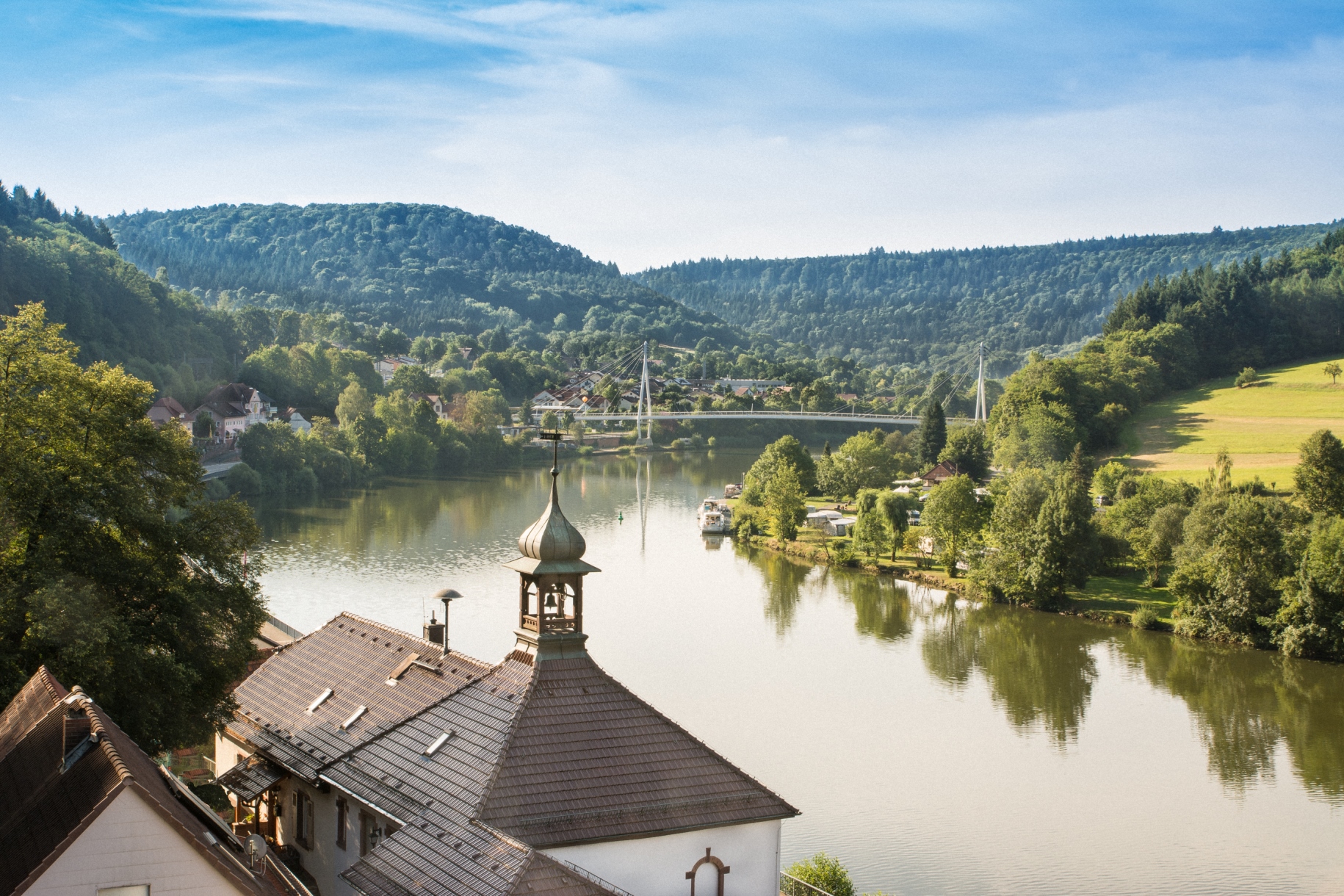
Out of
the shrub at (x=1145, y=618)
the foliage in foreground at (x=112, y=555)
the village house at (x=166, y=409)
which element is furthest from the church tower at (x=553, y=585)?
the village house at (x=166, y=409)

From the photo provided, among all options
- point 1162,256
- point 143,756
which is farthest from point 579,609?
point 1162,256

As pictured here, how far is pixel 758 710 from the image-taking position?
17688mm

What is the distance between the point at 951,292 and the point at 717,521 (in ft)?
382

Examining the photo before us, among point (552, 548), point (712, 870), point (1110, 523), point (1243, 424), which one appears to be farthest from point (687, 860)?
point (1243, 424)

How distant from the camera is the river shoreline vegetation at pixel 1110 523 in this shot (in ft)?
72.1

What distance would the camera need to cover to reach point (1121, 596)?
82.4 feet

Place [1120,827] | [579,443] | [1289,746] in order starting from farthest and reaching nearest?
[579,443] → [1289,746] → [1120,827]

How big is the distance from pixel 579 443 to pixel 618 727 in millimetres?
53178

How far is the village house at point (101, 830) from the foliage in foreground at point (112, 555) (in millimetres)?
2357

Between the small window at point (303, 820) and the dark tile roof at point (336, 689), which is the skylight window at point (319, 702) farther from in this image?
the small window at point (303, 820)

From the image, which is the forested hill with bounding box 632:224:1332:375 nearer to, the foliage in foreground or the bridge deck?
the bridge deck

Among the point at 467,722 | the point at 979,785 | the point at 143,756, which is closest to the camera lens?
the point at 143,756

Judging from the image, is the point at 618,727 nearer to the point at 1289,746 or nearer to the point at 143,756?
the point at 143,756

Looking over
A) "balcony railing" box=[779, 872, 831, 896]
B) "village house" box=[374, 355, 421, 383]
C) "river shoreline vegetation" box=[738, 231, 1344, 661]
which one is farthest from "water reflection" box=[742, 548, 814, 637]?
"village house" box=[374, 355, 421, 383]
